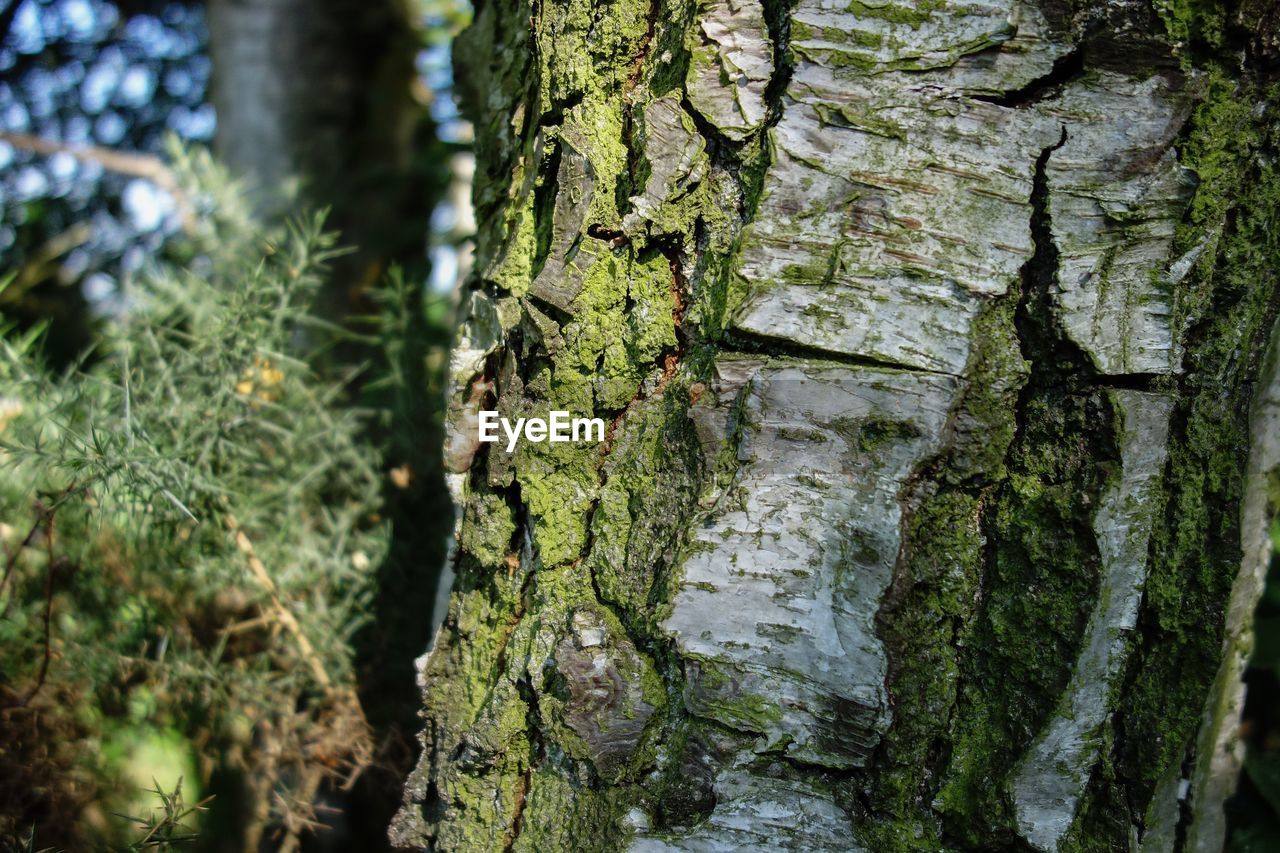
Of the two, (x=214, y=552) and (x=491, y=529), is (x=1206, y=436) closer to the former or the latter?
(x=491, y=529)

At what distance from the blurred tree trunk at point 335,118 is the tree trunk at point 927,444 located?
140 centimetres

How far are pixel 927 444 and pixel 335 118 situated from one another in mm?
1982

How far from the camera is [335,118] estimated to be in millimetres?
2275

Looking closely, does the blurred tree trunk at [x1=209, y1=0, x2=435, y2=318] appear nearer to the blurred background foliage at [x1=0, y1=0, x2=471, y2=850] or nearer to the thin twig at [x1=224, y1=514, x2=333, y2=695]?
the blurred background foliage at [x1=0, y1=0, x2=471, y2=850]

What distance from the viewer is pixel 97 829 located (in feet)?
4.37

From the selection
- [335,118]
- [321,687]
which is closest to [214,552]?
[321,687]

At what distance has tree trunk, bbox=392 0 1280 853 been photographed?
839 mm

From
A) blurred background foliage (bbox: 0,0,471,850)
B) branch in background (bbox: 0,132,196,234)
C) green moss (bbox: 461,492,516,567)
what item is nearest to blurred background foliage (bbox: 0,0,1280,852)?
blurred background foliage (bbox: 0,0,471,850)

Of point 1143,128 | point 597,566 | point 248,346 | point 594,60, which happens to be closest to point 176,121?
point 248,346

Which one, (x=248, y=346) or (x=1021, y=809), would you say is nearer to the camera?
(x=1021, y=809)

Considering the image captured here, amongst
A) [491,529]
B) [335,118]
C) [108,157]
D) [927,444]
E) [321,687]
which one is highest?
[335,118]

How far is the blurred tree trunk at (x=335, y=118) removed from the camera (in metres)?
2.12

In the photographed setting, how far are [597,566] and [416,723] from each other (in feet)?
2.18

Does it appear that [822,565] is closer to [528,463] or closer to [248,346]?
[528,463]
